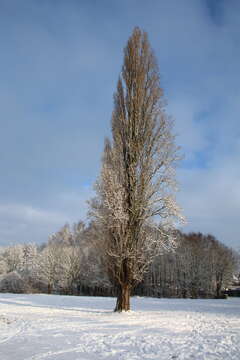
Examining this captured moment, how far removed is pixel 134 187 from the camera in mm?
13773

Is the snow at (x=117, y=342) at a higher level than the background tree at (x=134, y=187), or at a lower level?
lower

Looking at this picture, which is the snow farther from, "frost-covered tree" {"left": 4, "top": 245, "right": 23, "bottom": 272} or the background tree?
"frost-covered tree" {"left": 4, "top": 245, "right": 23, "bottom": 272}

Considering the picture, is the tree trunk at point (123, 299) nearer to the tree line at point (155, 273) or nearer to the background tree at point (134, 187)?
the background tree at point (134, 187)

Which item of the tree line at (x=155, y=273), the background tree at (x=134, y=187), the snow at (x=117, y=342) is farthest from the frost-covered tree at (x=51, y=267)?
the snow at (x=117, y=342)

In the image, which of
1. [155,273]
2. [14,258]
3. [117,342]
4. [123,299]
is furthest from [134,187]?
[14,258]

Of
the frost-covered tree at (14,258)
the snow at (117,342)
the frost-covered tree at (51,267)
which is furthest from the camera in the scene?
the frost-covered tree at (14,258)

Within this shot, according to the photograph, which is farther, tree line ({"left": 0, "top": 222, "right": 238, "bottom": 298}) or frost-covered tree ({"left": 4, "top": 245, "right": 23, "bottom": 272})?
frost-covered tree ({"left": 4, "top": 245, "right": 23, "bottom": 272})

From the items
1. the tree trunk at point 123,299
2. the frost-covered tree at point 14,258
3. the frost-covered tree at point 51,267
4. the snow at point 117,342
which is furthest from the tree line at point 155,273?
the snow at point 117,342

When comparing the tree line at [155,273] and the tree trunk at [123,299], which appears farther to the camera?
the tree line at [155,273]

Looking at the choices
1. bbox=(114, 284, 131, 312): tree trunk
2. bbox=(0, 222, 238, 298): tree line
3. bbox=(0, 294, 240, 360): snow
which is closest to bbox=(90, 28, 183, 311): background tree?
bbox=(114, 284, 131, 312): tree trunk

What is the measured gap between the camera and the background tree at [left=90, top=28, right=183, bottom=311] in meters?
13.4

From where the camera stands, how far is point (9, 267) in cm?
6184

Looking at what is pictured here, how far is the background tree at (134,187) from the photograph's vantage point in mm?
13438

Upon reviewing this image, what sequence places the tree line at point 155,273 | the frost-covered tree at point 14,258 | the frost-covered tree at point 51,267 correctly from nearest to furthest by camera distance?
1. the tree line at point 155,273
2. the frost-covered tree at point 51,267
3. the frost-covered tree at point 14,258
